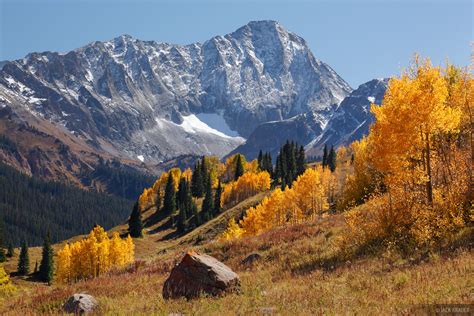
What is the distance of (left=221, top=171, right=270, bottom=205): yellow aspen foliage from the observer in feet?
459

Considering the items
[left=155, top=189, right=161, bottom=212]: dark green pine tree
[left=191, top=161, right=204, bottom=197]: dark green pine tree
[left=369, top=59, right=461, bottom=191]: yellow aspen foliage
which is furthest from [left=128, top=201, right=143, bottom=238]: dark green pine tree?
[left=369, top=59, right=461, bottom=191]: yellow aspen foliage

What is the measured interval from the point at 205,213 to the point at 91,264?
195ft

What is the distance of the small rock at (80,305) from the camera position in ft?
41.7

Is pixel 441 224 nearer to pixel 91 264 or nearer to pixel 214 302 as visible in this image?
pixel 214 302

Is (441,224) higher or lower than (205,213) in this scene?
lower

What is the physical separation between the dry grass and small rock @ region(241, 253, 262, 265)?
1.00 feet

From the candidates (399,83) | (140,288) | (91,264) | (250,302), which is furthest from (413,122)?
(91,264)

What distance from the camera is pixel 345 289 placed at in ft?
44.5

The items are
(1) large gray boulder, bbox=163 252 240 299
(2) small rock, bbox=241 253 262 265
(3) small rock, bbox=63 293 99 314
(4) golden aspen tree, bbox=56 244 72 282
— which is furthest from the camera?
(4) golden aspen tree, bbox=56 244 72 282

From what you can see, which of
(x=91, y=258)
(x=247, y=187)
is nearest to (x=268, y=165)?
(x=247, y=187)

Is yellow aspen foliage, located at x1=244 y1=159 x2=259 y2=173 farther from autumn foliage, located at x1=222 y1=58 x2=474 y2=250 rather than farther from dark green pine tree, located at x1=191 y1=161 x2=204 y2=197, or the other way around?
autumn foliage, located at x1=222 y1=58 x2=474 y2=250

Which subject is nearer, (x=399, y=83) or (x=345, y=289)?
(x=345, y=289)

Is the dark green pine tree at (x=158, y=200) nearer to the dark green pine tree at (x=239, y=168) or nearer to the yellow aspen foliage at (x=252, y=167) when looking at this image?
the dark green pine tree at (x=239, y=168)

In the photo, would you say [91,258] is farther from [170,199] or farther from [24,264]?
[170,199]
